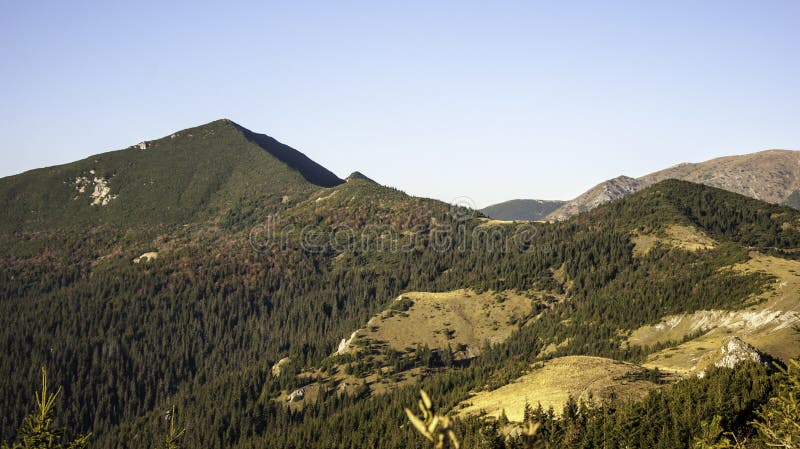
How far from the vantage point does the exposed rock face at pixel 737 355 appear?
99988 mm

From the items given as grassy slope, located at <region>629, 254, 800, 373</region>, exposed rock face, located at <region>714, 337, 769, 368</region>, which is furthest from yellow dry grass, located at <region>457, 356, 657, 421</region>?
grassy slope, located at <region>629, 254, 800, 373</region>

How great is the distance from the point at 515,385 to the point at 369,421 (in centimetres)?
3918

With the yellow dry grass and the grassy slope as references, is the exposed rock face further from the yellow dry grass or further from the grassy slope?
the yellow dry grass

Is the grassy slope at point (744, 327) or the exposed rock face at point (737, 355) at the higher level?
the exposed rock face at point (737, 355)

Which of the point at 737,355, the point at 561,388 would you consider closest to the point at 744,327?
the point at 737,355

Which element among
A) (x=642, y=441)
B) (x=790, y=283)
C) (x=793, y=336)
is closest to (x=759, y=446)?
(x=642, y=441)

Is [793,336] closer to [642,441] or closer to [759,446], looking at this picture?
[642,441]

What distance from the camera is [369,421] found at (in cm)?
14800

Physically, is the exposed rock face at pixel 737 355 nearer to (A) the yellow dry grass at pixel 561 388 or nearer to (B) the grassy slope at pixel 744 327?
(B) the grassy slope at pixel 744 327

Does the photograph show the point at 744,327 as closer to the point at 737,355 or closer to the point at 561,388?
the point at 737,355

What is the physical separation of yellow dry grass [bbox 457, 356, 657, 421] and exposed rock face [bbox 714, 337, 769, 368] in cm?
1378

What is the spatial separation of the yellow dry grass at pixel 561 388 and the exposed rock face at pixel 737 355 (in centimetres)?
1378

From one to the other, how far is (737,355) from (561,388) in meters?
32.9

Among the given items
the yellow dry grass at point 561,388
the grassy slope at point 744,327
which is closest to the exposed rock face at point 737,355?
the grassy slope at point 744,327
